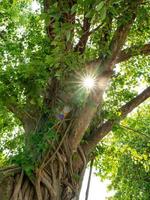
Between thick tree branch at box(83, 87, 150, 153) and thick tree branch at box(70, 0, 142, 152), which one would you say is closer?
thick tree branch at box(70, 0, 142, 152)

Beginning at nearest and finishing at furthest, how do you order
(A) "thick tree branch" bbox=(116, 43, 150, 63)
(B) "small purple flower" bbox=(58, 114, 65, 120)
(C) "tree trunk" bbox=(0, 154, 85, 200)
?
(C) "tree trunk" bbox=(0, 154, 85, 200) < (B) "small purple flower" bbox=(58, 114, 65, 120) < (A) "thick tree branch" bbox=(116, 43, 150, 63)

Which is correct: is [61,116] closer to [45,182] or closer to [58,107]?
[58,107]

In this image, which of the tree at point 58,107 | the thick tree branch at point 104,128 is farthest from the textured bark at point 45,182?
the thick tree branch at point 104,128

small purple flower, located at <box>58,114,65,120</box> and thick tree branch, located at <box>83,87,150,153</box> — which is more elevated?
thick tree branch, located at <box>83,87,150,153</box>

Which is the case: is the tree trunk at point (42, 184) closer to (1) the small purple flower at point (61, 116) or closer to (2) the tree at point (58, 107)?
(2) the tree at point (58, 107)

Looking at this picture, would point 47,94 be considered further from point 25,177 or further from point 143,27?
point 143,27

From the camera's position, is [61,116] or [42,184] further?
[61,116]

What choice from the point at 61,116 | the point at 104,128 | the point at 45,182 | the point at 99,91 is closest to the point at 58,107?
the point at 61,116

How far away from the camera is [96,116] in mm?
5863

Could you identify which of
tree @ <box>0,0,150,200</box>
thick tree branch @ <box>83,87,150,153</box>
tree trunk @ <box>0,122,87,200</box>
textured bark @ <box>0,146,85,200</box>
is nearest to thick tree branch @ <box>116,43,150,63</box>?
tree @ <box>0,0,150,200</box>

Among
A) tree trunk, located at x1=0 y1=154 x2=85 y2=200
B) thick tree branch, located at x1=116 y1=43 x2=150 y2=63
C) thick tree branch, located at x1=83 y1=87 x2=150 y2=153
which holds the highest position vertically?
thick tree branch, located at x1=116 y1=43 x2=150 y2=63

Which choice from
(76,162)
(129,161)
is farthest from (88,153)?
(129,161)

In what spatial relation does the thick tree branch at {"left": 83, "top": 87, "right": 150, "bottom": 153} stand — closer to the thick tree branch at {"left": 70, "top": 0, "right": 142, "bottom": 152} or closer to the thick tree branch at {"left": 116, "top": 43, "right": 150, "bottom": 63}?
the thick tree branch at {"left": 70, "top": 0, "right": 142, "bottom": 152}

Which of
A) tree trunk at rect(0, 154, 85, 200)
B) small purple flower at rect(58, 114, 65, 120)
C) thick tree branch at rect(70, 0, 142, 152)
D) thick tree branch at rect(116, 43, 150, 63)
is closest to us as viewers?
tree trunk at rect(0, 154, 85, 200)
